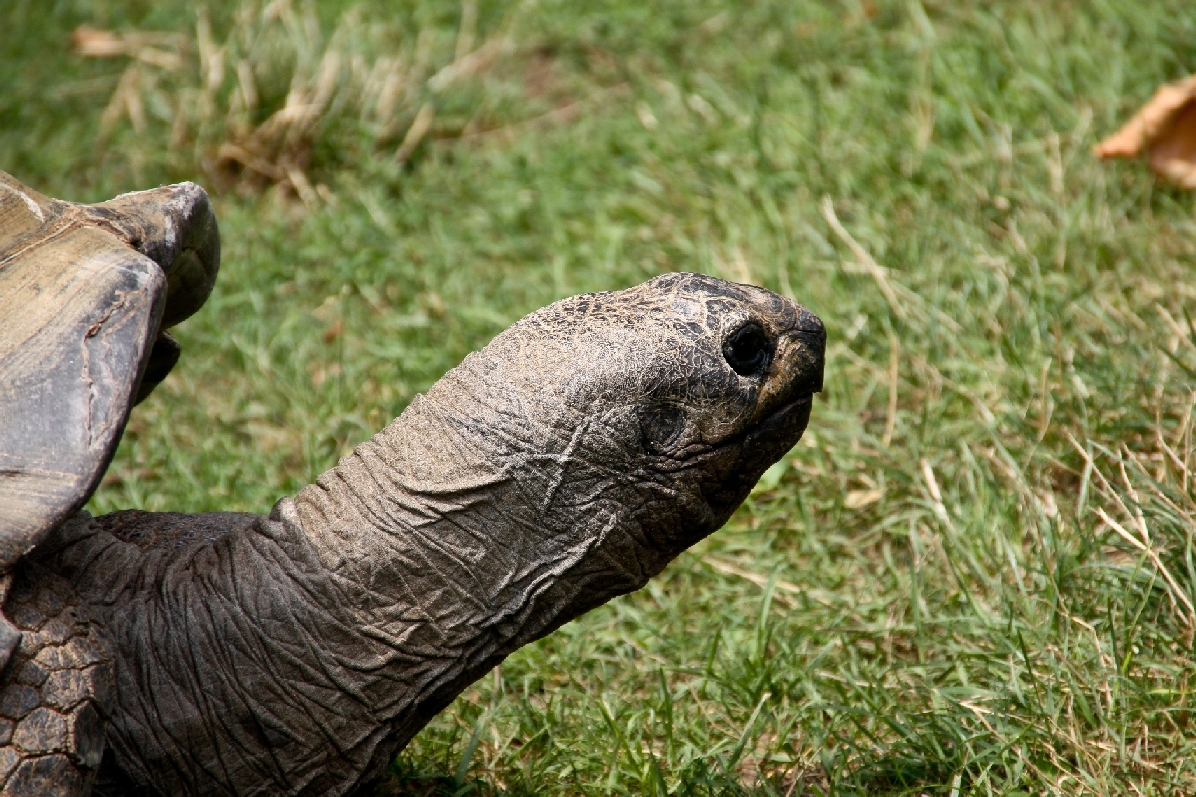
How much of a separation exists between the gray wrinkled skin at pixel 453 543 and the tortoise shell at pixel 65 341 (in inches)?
13.7

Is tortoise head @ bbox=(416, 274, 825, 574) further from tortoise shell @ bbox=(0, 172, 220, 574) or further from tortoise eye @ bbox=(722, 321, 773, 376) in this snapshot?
tortoise shell @ bbox=(0, 172, 220, 574)

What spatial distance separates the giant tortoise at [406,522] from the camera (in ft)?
6.23

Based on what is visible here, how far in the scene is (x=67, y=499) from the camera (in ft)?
5.59

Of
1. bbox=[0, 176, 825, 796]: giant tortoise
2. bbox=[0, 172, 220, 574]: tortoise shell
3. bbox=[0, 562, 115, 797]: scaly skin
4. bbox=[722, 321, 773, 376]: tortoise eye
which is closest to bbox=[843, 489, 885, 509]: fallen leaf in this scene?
bbox=[0, 176, 825, 796]: giant tortoise

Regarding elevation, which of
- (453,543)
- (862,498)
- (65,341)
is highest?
(65,341)

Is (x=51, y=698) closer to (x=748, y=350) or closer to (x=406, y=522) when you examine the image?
(x=406, y=522)

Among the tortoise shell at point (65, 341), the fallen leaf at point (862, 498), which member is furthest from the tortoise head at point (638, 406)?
the fallen leaf at point (862, 498)

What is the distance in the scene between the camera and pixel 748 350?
1.99m

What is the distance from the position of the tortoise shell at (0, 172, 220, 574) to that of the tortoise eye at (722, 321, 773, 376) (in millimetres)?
942

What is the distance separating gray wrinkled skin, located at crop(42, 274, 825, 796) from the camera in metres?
1.92

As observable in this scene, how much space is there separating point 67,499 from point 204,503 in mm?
1644

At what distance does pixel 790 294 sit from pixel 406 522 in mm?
2077

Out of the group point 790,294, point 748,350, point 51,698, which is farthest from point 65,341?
point 790,294

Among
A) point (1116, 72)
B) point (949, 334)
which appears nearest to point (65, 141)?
point (949, 334)
